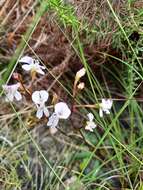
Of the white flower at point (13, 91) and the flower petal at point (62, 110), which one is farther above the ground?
the white flower at point (13, 91)

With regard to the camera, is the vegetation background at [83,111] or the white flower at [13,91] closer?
the white flower at [13,91]

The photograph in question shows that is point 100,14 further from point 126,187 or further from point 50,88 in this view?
point 126,187

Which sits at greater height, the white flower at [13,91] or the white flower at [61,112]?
the white flower at [13,91]

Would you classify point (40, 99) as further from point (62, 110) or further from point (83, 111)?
point (83, 111)

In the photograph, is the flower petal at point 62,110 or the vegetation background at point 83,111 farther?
the vegetation background at point 83,111

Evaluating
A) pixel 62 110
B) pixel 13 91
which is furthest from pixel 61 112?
pixel 13 91

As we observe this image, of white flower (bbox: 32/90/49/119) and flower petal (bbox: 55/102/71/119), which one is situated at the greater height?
white flower (bbox: 32/90/49/119)

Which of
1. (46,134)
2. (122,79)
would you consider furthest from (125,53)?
(46,134)

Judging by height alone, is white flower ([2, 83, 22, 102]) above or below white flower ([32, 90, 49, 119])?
above

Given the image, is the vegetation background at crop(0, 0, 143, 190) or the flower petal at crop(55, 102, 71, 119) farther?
the vegetation background at crop(0, 0, 143, 190)
